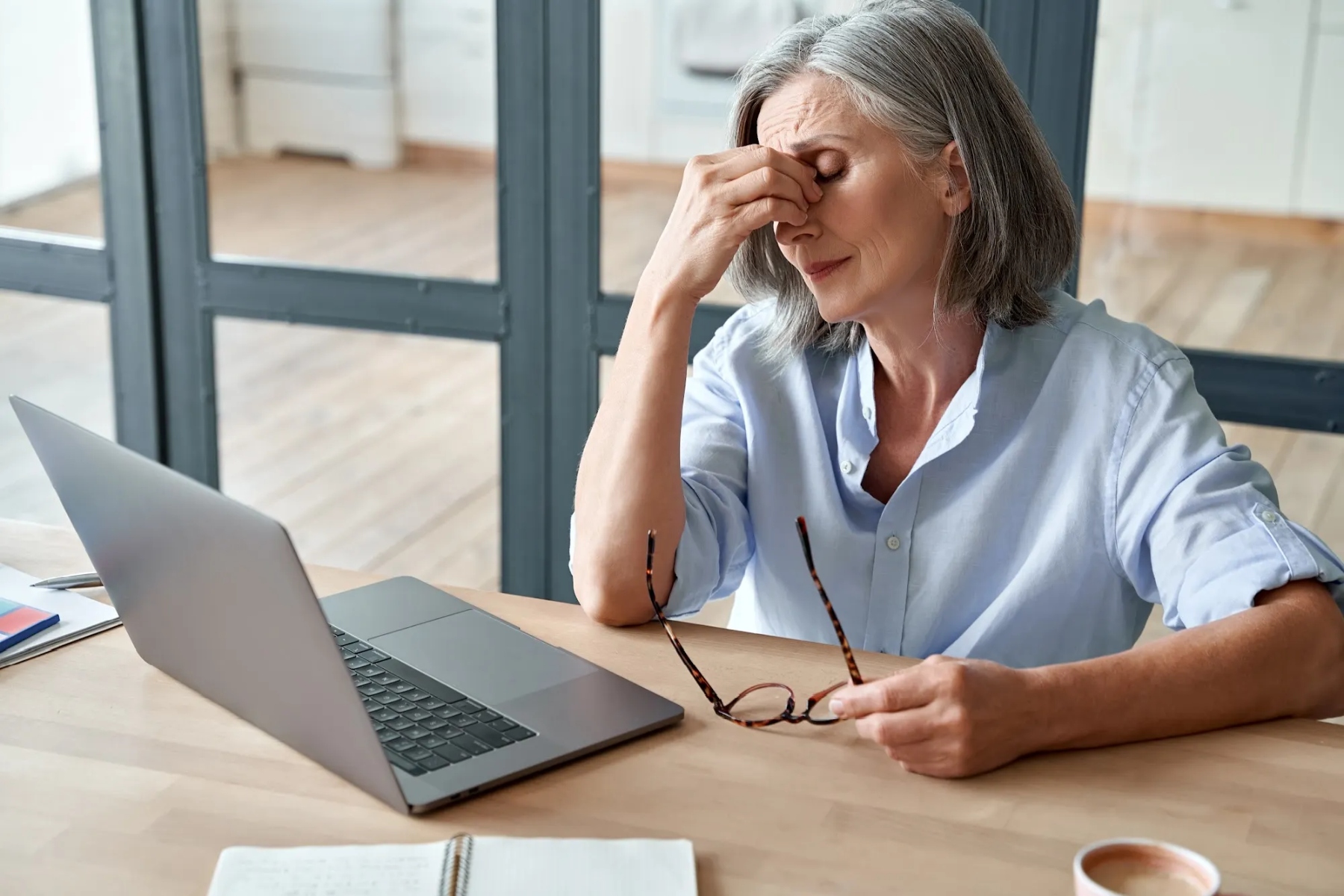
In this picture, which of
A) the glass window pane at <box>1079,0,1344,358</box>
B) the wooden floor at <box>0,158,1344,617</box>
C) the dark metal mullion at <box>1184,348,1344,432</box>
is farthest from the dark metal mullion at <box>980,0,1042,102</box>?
the dark metal mullion at <box>1184,348,1344,432</box>

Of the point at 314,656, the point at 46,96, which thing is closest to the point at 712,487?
the point at 314,656

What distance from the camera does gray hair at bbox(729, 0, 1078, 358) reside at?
149 centimetres

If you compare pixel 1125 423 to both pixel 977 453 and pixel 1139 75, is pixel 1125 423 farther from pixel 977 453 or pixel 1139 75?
pixel 1139 75

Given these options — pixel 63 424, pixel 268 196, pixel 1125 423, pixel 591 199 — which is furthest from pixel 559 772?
pixel 268 196

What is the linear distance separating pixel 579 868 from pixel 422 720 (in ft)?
0.83

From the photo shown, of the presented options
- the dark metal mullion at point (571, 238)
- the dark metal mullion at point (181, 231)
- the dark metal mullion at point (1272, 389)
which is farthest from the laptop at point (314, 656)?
the dark metal mullion at point (181, 231)

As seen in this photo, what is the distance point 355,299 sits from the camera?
2.71 m

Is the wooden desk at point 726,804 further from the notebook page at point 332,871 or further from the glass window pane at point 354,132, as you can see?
the glass window pane at point 354,132

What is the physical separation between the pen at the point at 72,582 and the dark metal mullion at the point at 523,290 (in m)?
1.20

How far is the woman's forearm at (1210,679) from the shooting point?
1.18m

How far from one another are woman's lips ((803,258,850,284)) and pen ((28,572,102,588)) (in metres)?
0.79

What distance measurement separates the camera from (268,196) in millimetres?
2748

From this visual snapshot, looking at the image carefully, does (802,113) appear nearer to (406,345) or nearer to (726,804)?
(726,804)

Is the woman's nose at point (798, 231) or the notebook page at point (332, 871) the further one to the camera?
the woman's nose at point (798, 231)
